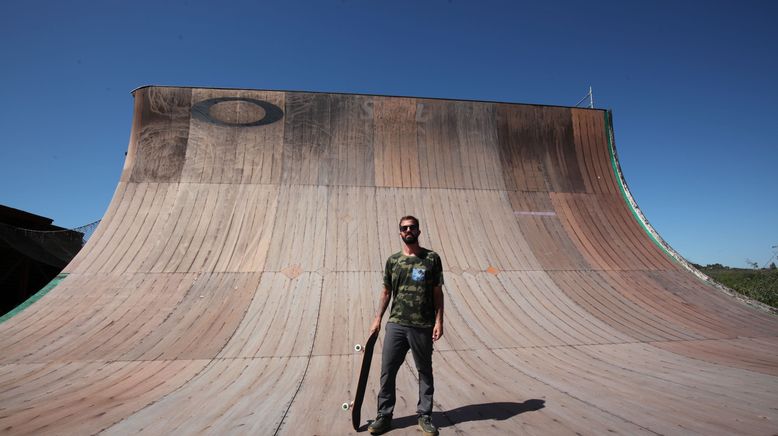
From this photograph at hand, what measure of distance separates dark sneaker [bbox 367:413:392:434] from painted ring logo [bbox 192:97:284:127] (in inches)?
A: 317

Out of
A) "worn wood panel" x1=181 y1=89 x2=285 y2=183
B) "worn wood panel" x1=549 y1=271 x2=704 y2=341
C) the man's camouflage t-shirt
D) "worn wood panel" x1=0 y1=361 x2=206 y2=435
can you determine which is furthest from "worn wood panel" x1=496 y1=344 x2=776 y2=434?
"worn wood panel" x1=181 y1=89 x2=285 y2=183

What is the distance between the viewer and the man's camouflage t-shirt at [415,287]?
8.46ft

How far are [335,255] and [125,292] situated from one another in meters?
3.44

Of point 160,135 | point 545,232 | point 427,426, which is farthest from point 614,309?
point 160,135

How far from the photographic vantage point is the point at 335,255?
7270 mm

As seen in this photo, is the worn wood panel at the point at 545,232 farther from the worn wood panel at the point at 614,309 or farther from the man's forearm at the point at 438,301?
the man's forearm at the point at 438,301

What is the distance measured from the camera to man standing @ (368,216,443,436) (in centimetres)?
256

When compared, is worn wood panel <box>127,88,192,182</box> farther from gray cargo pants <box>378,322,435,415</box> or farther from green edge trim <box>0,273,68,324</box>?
gray cargo pants <box>378,322,435,415</box>

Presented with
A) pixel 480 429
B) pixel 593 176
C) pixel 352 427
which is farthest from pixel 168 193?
pixel 593 176

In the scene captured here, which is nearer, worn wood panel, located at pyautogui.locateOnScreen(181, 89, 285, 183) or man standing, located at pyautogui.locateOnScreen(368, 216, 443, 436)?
man standing, located at pyautogui.locateOnScreen(368, 216, 443, 436)

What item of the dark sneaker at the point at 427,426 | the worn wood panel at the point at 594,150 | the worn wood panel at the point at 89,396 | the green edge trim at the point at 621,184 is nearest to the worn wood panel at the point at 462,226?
the worn wood panel at the point at 594,150

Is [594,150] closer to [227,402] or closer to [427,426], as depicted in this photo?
[427,426]

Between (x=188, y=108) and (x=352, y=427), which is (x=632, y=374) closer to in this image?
(x=352, y=427)

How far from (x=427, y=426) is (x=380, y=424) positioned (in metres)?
0.31
